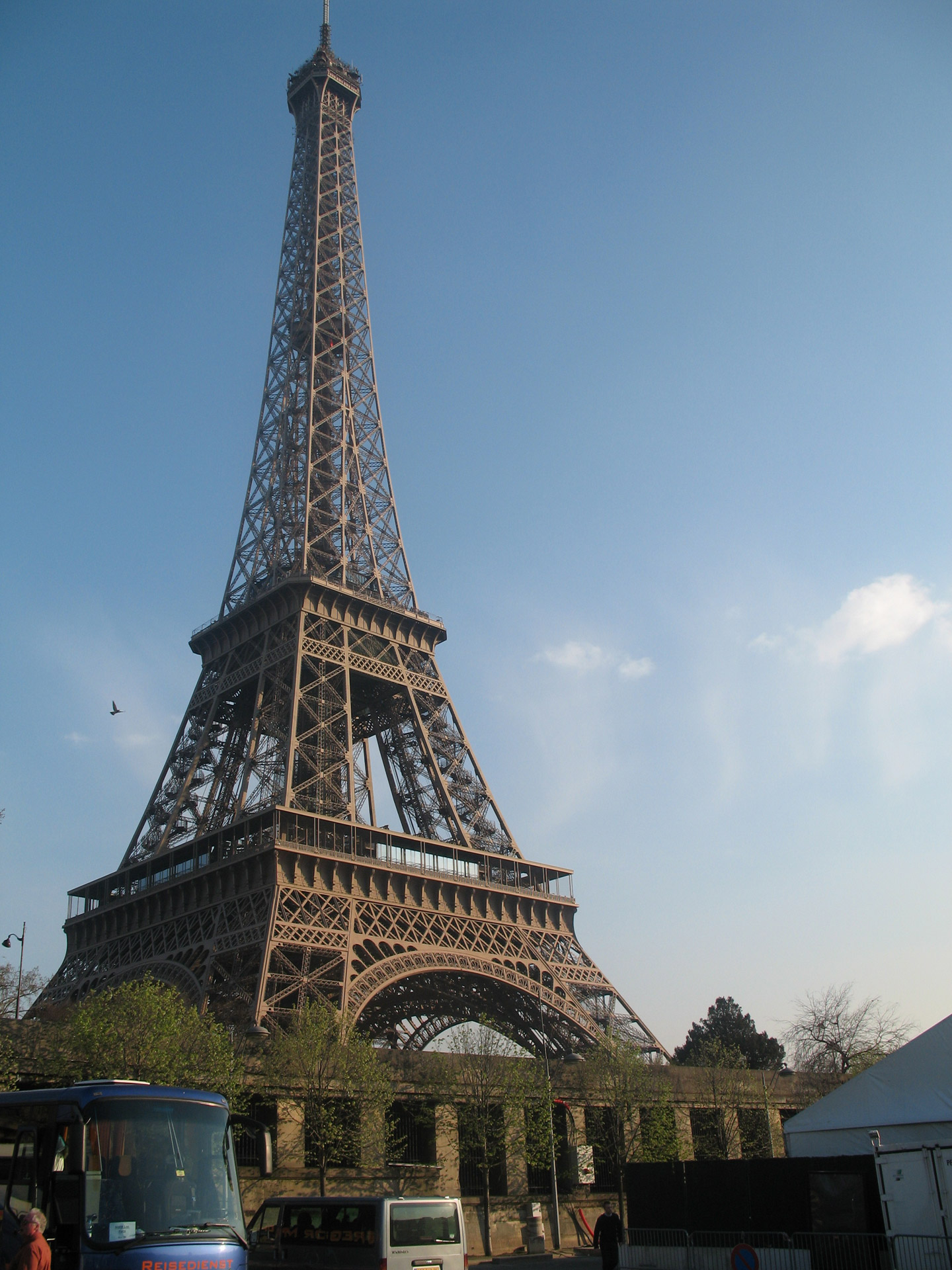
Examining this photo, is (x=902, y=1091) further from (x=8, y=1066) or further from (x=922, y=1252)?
(x=8, y=1066)

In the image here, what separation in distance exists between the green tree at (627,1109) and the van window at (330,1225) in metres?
21.9

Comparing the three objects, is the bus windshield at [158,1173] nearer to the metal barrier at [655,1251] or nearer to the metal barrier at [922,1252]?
the metal barrier at [922,1252]

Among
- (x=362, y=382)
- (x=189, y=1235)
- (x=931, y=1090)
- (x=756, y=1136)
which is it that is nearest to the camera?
(x=189, y=1235)

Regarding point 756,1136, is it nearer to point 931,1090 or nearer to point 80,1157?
point 931,1090

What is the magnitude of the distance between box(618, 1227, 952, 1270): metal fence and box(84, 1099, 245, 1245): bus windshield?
11.2 metres

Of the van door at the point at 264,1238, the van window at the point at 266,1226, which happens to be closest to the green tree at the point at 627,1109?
the van window at the point at 266,1226

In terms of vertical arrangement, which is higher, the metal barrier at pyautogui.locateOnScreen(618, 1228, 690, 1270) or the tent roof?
the tent roof

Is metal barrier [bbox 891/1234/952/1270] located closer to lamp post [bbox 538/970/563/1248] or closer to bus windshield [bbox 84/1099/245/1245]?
bus windshield [bbox 84/1099/245/1245]

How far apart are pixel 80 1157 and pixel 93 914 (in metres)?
45.3

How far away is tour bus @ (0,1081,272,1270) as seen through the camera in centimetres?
1287

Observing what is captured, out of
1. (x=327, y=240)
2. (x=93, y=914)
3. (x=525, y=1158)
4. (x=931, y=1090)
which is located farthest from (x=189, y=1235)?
(x=327, y=240)

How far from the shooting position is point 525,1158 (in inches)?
1581

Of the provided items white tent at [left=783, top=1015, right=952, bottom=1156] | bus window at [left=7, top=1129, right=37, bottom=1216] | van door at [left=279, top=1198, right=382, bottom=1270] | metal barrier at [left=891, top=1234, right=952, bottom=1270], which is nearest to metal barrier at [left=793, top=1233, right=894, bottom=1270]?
metal barrier at [left=891, top=1234, right=952, bottom=1270]

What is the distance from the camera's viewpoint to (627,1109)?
41375 mm
